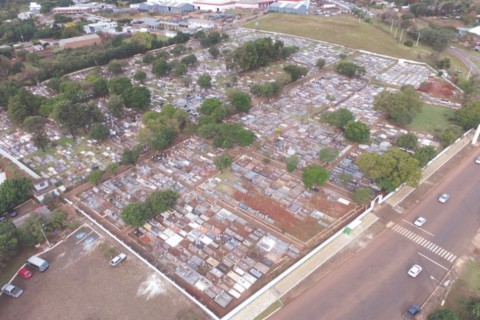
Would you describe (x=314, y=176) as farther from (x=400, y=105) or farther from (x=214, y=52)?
(x=214, y=52)

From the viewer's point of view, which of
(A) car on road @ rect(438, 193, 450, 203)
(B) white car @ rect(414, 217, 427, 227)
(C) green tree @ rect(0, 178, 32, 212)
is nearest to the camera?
(B) white car @ rect(414, 217, 427, 227)

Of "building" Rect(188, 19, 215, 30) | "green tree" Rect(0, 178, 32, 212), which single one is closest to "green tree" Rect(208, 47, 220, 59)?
"building" Rect(188, 19, 215, 30)

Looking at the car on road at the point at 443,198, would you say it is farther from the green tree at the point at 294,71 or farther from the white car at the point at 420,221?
the green tree at the point at 294,71

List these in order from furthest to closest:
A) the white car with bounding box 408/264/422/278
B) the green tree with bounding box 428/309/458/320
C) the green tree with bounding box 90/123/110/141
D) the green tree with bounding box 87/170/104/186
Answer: the green tree with bounding box 90/123/110/141
the green tree with bounding box 87/170/104/186
the white car with bounding box 408/264/422/278
the green tree with bounding box 428/309/458/320

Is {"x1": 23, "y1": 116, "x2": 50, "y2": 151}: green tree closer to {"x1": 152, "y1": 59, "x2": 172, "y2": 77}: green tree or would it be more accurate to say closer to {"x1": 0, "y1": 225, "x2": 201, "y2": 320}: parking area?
{"x1": 0, "y1": 225, "x2": 201, "y2": 320}: parking area

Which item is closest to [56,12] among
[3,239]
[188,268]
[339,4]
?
[339,4]

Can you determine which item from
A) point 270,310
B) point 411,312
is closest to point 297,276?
point 270,310

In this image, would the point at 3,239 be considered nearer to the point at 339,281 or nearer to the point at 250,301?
the point at 250,301
